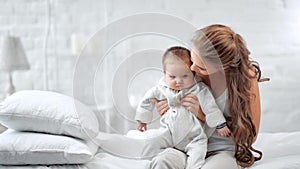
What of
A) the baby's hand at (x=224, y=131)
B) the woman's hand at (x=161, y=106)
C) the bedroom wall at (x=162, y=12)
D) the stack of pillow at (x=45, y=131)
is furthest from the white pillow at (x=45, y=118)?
the bedroom wall at (x=162, y=12)

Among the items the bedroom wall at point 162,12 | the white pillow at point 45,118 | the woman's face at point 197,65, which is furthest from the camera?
the bedroom wall at point 162,12

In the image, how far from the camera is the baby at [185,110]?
1.48 metres

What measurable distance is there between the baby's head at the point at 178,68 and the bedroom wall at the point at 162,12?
80 centimetres

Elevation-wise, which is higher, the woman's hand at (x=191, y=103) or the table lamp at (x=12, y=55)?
the woman's hand at (x=191, y=103)

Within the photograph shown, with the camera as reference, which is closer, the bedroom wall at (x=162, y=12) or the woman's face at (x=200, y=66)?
the woman's face at (x=200, y=66)

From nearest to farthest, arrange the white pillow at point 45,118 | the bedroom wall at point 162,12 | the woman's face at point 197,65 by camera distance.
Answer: the woman's face at point 197,65
the white pillow at point 45,118
the bedroom wall at point 162,12

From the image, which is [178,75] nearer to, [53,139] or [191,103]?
[191,103]

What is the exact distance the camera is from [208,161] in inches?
58.4

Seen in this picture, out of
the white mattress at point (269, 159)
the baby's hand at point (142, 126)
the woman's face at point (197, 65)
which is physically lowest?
the white mattress at point (269, 159)

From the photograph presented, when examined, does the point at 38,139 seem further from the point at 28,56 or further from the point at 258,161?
the point at 28,56

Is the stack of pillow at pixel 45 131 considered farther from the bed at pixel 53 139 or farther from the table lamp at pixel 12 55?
the table lamp at pixel 12 55

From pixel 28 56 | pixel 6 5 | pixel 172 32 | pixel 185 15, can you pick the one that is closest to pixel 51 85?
pixel 28 56

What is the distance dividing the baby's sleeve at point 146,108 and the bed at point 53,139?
0.52ft

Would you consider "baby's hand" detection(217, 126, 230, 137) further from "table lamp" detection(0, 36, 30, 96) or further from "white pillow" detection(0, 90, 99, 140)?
"table lamp" detection(0, 36, 30, 96)
